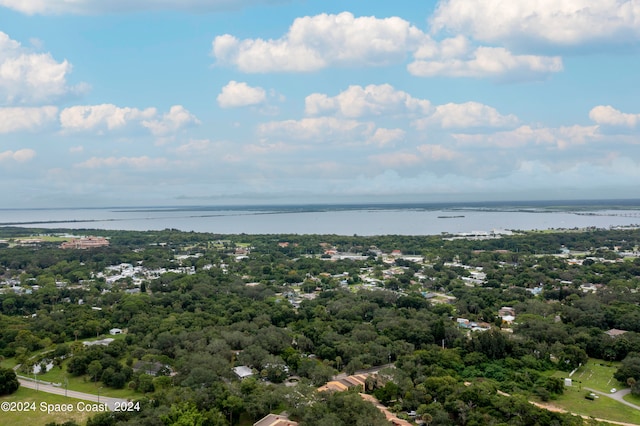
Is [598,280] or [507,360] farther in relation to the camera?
[598,280]

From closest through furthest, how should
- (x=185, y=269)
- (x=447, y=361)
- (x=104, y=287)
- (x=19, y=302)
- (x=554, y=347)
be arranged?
(x=447, y=361)
(x=554, y=347)
(x=19, y=302)
(x=104, y=287)
(x=185, y=269)

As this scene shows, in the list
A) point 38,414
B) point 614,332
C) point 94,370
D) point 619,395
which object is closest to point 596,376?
point 619,395

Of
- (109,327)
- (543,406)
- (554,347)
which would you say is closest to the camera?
(543,406)

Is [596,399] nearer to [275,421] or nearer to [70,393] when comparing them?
[275,421]

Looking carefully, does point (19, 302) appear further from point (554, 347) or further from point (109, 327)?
point (554, 347)

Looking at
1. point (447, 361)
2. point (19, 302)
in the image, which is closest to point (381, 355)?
point (447, 361)

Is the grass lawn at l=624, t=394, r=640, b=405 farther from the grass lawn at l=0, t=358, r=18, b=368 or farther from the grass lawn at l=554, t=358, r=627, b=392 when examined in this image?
the grass lawn at l=0, t=358, r=18, b=368

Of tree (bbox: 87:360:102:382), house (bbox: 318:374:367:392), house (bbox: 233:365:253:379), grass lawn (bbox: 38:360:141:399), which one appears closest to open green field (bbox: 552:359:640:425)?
house (bbox: 318:374:367:392)

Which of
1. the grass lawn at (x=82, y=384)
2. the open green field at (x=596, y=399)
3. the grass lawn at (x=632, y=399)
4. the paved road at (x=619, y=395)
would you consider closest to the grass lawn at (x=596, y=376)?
the open green field at (x=596, y=399)

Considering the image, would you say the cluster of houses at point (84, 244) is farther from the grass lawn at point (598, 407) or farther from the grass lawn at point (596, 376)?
the grass lawn at point (598, 407)
